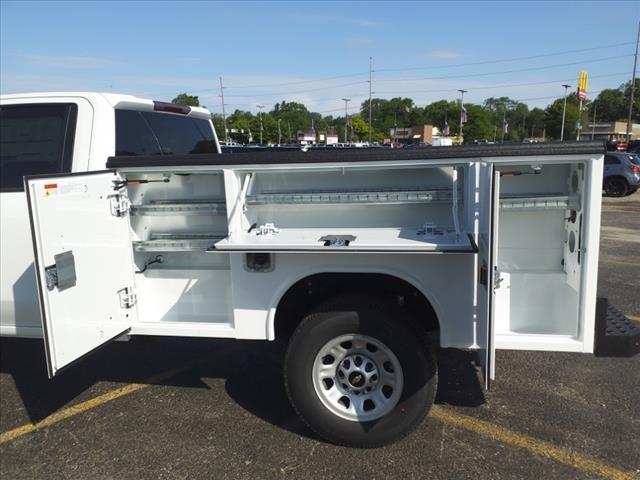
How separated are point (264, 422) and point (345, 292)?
1104 mm

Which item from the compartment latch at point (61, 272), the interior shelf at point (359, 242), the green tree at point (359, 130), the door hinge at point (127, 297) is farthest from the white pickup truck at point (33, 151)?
the green tree at point (359, 130)

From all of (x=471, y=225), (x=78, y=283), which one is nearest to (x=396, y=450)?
(x=471, y=225)

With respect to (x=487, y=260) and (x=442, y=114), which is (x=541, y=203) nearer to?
(x=487, y=260)

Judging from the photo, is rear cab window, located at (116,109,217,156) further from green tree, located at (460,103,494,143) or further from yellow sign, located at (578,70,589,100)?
green tree, located at (460,103,494,143)

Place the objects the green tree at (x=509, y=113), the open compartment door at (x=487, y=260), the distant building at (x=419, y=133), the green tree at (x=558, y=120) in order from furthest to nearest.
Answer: the green tree at (x=509, y=113)
the green tree at (x=558, y=120)
the distant building at (x=419, y=133)
the open compartment door at (x=487, y=260)

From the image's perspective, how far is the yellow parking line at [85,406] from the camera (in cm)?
367

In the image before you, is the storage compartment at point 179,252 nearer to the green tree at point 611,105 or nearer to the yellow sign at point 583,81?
the yellow sign at point 583,81

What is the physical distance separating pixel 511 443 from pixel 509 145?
186 centimetres

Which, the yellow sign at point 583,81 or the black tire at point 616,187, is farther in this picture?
the yellow sign at point 583,81

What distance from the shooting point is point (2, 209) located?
3.79 metres

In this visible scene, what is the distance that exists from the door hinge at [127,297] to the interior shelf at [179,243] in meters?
0.30

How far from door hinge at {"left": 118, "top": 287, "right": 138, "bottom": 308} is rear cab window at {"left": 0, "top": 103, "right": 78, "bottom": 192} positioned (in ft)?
3.06

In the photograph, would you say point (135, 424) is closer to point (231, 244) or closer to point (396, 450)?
point (231, 244)

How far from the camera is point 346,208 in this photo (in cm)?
380
